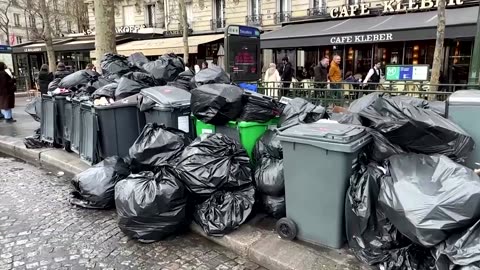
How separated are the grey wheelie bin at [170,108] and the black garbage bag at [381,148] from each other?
6.98 ft

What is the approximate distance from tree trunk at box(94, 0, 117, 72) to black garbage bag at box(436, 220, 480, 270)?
7619mm

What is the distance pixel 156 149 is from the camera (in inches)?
143

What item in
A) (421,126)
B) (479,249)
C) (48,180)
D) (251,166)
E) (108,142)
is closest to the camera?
(479,249)

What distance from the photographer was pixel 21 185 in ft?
15.9

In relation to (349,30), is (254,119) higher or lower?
lower

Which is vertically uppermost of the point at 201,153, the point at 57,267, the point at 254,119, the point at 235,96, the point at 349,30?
the point at 349,30

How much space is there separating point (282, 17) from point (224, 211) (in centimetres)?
1678

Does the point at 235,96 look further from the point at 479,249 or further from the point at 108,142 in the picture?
the point at 479,249

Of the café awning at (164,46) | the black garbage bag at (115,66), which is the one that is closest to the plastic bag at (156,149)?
the black garbage bag at (115,66)

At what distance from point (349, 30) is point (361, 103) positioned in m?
9.55

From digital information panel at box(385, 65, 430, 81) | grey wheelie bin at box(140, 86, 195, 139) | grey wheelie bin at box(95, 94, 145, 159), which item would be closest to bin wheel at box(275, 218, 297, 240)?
grey wheelie bin at box(140, 86, 195, 139)

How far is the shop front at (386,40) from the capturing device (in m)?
10.5

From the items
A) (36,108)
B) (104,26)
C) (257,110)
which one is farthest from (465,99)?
(104,26)

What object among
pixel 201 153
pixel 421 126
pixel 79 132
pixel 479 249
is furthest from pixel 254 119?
pixel 79 132
